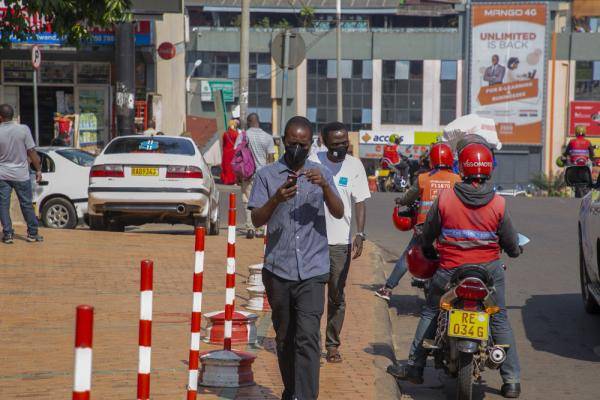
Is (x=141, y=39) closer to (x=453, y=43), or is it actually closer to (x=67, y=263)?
(x=67, y=263)

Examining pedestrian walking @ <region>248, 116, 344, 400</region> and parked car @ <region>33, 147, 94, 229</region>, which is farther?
parked car @ <region>33, 147, 94, 229</region>

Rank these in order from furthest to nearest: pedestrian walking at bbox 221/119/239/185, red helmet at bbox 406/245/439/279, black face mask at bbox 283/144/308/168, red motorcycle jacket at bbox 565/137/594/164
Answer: red motorcycle jacket at bbox 565/137/594/164, pedestrian walking at bbox 221/119/239/185, red helmet at bbox 406/245/439/279, black face mask at bbox 283/144/308/168

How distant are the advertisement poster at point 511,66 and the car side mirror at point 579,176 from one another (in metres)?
61.0

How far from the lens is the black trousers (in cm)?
645

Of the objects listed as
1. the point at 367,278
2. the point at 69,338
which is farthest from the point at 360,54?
the point at 69,338

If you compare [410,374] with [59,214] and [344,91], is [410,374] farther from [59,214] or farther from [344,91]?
[344,91]

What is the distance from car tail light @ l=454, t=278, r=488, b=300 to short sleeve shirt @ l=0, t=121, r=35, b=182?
8.58 m

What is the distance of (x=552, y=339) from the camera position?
1005cm

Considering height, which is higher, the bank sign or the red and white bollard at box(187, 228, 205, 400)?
the bank sign

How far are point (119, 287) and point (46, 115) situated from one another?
21.5 m

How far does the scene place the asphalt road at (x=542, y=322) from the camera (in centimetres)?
816

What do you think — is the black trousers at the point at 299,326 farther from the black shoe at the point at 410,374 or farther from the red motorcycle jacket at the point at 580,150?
the red motorcycle jacket at the point at 580,150

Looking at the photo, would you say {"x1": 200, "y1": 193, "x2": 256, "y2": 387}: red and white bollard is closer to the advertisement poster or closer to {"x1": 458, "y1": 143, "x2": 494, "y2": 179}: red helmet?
{"x1": 458, "y1": 143, "x2": 494, "y2": 179}: red helmet

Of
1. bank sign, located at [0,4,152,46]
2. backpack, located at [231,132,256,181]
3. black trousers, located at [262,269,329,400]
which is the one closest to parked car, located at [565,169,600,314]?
black trousers, located at [262,269,329,400]
